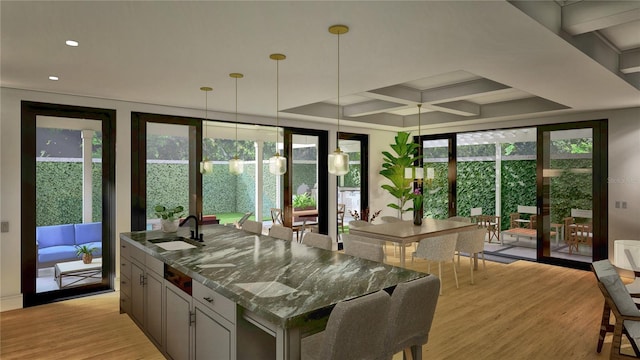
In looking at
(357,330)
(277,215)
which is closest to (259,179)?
(277,215)

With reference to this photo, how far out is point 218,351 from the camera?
7.27 feet

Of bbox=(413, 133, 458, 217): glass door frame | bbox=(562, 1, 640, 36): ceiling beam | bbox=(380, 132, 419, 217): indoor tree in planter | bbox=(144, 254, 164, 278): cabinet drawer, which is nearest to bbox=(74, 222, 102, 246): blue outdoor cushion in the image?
bbox=(144, 254, 164, 278): cabinet drawer

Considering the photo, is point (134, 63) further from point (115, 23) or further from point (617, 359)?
point (617, 359)

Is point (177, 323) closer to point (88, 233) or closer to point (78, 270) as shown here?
point (78, 270)

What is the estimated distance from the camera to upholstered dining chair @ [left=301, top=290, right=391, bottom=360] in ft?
5.60

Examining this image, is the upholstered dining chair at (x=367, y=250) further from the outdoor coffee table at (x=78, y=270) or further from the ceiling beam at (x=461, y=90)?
the outdoor coffee table at (x=78, y=270)

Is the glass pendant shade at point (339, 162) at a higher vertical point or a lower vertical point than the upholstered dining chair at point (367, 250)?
higher

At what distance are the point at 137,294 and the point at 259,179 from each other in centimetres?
381

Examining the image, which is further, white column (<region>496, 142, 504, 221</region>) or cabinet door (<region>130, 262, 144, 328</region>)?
white column (<region>496, 142, 504, 221</region>)

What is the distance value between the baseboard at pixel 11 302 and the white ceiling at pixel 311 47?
7.87 feet

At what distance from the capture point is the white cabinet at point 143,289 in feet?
9.98

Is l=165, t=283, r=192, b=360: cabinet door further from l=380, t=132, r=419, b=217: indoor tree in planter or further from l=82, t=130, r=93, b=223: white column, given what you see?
l=380, t=132, r=419, b=217: indoor tree in planter

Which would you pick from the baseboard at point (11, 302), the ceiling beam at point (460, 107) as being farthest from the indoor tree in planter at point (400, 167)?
the baseboard at point (11, 302)

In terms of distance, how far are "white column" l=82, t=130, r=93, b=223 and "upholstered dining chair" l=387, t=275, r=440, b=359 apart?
4.49 metres
